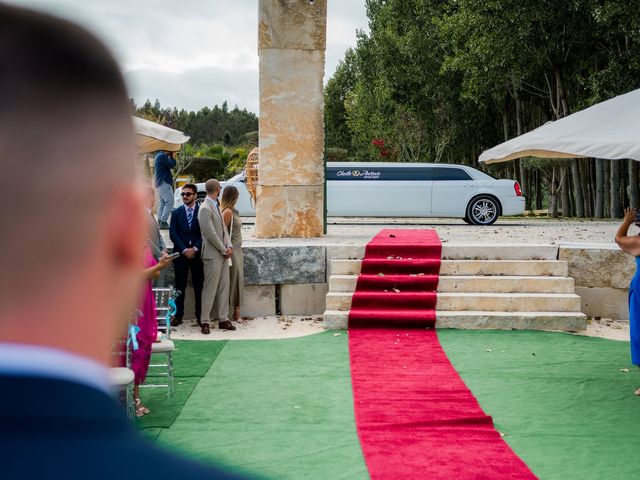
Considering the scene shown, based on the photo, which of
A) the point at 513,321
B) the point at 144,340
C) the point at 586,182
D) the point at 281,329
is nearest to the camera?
the point at 144,340

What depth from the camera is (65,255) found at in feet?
2.07

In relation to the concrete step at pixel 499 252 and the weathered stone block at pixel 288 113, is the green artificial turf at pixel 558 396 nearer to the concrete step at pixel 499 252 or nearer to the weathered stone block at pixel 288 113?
the concrete step at pixel 499 252

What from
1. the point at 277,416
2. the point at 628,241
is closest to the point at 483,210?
the point at 628,241

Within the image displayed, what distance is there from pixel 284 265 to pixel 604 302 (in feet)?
15.5

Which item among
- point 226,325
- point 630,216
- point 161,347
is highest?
point 630,216

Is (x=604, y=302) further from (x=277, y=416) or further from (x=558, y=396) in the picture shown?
(x=277, y=416)

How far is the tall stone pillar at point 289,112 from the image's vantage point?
1451cm

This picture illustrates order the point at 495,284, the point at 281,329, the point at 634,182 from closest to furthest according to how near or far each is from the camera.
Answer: the point at 281,329
the point at 495,284
the point at 634,182

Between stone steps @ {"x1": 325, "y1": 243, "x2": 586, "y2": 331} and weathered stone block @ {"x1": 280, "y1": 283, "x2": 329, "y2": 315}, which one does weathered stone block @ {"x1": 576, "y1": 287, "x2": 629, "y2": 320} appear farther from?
weathered stone block @ {"x1": 280, "y1": 283, "x2": 329, "y2": 315}

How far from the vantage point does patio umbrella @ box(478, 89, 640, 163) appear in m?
7.25

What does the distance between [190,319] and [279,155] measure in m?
3.68

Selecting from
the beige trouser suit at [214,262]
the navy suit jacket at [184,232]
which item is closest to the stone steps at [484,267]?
the beige trouser suit at [214,262]

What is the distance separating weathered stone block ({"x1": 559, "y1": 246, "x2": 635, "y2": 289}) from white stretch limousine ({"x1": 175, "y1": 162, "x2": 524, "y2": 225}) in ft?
28.8

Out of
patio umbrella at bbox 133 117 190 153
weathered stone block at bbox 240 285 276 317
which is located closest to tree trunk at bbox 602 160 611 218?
weathered stone block at bbox 240 285 276 317
